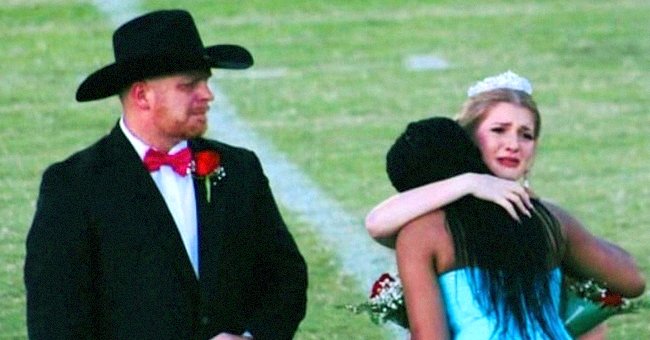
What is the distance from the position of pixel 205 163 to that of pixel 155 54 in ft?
1.05

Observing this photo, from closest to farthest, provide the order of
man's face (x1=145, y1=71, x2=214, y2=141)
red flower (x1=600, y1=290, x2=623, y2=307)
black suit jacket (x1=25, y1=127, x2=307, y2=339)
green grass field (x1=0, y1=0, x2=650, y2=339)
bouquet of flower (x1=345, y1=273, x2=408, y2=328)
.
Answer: black suit jacket (x1=25, y1=127, x2=307, y2=339) < man's face (x1=145, y1=71, x2=214, y2=141) < bouquet of flower (x1=345, y1=273, x2=408, y2=328) < red flower (x1=600, y1=290, x2=623, y2=307) < green grass field (x1=0, y1=0, x2=650, y2=339)

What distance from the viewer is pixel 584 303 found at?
6.42m

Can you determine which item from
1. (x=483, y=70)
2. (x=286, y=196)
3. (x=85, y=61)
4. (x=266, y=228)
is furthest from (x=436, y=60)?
(x=266, y=228)

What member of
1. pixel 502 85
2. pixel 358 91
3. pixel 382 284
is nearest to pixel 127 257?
pixel 382 284

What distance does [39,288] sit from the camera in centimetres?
612

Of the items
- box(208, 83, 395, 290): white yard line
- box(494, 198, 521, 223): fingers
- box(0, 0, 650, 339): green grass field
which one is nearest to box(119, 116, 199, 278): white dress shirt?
box(494, 198, 521, 223): fingers

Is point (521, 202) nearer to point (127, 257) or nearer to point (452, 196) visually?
point (452, 196)

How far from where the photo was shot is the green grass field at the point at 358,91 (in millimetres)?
11359

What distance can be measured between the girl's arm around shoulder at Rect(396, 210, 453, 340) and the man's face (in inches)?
25.8

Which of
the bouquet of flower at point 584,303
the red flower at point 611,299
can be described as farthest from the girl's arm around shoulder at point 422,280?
the red flower at point 611,299

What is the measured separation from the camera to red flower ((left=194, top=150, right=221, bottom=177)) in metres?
6.30

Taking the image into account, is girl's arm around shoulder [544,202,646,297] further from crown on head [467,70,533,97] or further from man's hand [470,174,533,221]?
crown on head [467,70,533,97]

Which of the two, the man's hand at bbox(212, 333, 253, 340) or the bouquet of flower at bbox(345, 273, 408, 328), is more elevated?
the bouquet of flower at bbox(345, 273, 408, 328)

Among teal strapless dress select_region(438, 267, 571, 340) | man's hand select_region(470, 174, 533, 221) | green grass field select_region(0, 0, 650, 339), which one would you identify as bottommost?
green grass field select_region(0, 0, 650, 339)
